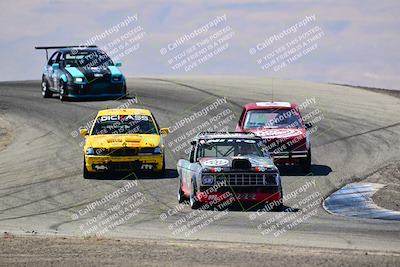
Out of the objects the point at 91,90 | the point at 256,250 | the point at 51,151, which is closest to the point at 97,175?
the point at 51,151

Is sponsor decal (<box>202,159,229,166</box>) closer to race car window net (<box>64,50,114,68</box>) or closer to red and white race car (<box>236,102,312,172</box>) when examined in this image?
red and white race car (<box>236,102,312,172</box>)

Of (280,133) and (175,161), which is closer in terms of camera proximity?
(280,133)

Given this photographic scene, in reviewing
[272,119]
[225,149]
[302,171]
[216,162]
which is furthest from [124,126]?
[216,162]

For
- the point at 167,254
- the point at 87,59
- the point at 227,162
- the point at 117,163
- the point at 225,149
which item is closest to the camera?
the point at 167,254

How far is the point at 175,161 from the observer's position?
874 inches

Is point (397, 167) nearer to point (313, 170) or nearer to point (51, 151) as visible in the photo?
point (313, 170)

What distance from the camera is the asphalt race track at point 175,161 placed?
13523mm

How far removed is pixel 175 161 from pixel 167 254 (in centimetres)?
1115

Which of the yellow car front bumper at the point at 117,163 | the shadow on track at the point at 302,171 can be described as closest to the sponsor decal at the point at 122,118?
the yellow car front bumper at the point at 117,163

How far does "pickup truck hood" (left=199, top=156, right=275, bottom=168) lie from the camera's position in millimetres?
15894

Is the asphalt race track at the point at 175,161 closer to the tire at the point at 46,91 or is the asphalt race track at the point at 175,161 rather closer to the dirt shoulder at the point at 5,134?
the dirt shoulder at the point at 5,134

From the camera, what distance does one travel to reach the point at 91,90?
101 feet

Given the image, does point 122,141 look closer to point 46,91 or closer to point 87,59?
point 87,59

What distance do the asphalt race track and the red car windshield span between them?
108cm
